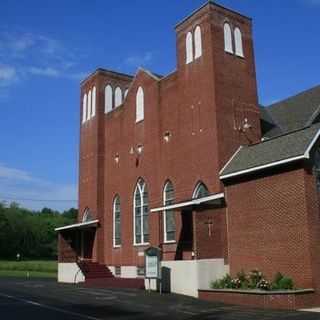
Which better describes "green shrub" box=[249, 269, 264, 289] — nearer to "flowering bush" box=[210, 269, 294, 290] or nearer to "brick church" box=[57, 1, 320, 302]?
"flowering bush" box=[210, 269, 294, 290]

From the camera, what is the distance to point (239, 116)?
28266 millimetres

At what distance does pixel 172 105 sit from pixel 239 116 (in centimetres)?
524

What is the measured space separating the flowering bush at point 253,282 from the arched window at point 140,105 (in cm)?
1507

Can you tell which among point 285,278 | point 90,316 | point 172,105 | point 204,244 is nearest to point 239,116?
point 172,105

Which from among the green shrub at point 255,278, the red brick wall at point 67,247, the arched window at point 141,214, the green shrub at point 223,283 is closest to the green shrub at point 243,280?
the green shrub at point 255,278

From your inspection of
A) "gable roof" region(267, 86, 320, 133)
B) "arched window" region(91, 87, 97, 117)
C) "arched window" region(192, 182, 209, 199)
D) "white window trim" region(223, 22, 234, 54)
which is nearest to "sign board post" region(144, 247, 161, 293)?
"arched window" region(192, 182, 209, 199)

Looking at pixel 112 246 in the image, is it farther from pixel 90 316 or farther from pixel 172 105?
pixel 90 316

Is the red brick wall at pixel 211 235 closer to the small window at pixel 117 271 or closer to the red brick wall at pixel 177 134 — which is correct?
the red brick wall at pixel 177 134

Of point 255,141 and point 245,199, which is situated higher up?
point 255,141

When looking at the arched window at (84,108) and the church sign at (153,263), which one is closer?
the church sign at (153,263)

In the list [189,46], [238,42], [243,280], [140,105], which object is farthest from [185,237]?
[238,42]

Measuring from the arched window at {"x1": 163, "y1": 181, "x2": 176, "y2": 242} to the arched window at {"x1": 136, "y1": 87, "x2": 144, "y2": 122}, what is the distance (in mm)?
6080

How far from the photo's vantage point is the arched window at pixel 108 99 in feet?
134

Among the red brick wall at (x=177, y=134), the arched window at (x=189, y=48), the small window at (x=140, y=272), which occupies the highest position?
the arched window at (x=189, y=48)
